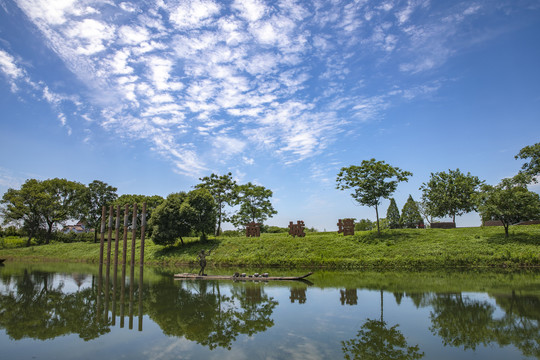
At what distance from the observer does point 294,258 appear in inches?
1250

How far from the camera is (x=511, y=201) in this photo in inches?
1141

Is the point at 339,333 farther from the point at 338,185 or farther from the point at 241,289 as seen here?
the point at 338,185

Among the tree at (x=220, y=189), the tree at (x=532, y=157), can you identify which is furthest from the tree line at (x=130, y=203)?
the tree at (x=532, y=157)

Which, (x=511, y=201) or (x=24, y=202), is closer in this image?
(x=511, y=201)

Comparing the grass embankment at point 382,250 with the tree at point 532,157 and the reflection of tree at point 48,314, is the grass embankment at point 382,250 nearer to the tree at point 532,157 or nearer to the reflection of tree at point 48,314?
the tree at point 532,157

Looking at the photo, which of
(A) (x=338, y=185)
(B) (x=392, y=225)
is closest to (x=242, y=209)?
(A) (x=338, y=185)

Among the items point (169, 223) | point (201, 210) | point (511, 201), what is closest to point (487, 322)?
point (511, 201)

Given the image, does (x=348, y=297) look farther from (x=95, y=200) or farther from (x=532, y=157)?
(x=95, y=200)

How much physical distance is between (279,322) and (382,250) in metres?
22.9

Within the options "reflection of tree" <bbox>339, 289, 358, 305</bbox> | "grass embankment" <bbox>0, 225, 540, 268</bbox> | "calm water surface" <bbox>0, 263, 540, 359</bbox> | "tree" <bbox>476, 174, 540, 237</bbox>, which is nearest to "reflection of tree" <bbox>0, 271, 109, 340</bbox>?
"calm water surface" <bbox>0, 263, 540, 359</bbox>

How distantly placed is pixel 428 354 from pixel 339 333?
7.92ft

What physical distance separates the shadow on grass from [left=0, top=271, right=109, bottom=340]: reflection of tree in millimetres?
21439

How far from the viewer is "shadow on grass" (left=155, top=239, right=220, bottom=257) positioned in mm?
39713

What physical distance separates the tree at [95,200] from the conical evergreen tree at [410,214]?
47743mm
